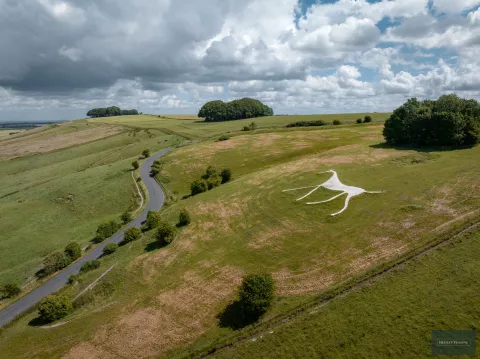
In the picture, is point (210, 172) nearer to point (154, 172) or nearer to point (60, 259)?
point (154, 172)

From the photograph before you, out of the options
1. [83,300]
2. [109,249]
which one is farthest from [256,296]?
[109,249]

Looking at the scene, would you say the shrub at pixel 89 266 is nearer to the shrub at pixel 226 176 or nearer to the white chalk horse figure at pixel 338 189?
the white chalk horse figure at pixel 338 189

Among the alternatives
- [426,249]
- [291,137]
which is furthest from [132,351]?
[291,137]

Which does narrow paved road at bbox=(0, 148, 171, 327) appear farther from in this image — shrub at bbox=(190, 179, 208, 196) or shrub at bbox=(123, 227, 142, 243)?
shrub at bbox=(190, 179, 208, 196)

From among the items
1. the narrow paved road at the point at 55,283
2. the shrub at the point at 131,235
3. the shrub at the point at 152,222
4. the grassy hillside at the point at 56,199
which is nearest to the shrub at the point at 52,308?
the narrow paved road at the point at 55,283

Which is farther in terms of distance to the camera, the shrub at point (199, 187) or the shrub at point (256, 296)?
the shrub at point (199, 187)

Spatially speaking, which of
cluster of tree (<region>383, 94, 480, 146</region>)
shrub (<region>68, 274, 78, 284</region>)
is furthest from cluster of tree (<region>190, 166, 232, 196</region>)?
cluster of tree (<region>383, 94, 480, 146</region>)
